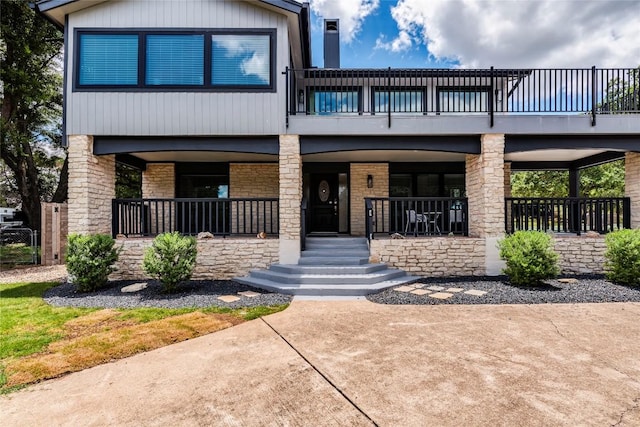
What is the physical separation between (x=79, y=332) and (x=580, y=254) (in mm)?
10028

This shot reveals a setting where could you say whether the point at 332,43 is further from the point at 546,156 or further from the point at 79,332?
the point at 79,332

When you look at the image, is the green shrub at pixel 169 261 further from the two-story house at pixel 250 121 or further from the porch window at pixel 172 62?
the porch window at pixel 172 62

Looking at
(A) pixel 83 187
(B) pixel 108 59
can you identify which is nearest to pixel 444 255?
(A) pixel 83 187

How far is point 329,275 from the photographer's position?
6586 mm

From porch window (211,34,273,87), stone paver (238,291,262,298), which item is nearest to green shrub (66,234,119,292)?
stone paver (238,291,262,298)

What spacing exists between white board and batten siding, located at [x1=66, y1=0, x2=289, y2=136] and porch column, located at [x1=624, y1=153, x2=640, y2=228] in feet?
29.3

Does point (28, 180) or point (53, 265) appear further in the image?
point (28, 180)

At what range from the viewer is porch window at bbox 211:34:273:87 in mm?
7148

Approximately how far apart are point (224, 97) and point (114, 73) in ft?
8.44

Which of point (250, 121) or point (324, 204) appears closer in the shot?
point (250, 121)

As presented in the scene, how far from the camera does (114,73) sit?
7.07m

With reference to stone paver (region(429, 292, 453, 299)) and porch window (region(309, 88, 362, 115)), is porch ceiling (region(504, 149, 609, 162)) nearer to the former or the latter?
porch window (region(309, 88, 362, 115))

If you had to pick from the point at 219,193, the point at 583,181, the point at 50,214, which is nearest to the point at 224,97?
the point at 219,193

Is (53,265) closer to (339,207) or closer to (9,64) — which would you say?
(9,64)
